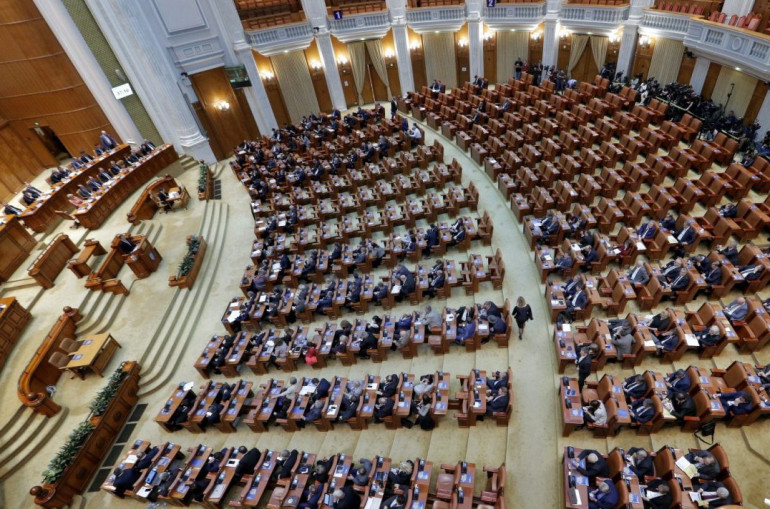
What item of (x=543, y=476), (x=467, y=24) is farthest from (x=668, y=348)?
(x=467, y=24)

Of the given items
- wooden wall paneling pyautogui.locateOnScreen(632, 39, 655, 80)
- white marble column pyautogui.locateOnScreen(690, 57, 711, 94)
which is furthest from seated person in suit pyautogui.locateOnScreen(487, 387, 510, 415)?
wooden wall paneling pyautogui.locateOnScreen(632, 39, 655, 80)

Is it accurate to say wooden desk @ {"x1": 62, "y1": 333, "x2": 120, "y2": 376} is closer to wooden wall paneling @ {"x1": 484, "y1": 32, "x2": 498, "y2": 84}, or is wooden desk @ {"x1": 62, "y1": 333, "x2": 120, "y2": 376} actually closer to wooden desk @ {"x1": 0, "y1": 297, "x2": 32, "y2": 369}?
wooden desk @ {"x1": 0, "y1": 297, "x2": 32, "y2": 369}

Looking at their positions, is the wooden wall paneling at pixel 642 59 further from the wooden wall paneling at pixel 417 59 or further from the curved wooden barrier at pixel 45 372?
the curved wooden barrier at pixel 45 372

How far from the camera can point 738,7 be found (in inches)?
483

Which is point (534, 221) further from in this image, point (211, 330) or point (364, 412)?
point (211, 330)

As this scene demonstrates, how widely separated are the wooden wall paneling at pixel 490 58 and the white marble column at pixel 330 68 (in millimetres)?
7074

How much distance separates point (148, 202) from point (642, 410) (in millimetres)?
14649

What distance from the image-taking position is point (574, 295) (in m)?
8.31

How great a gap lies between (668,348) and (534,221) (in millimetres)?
4130

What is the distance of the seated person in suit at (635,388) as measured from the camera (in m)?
6.59

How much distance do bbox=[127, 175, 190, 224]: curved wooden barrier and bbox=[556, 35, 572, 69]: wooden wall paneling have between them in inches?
653

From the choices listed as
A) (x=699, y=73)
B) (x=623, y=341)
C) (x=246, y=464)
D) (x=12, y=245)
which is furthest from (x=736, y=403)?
(x=12, y=245)

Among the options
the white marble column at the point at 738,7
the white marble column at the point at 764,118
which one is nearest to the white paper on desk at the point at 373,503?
the white marble column at the point at 764,118

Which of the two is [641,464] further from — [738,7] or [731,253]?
[738,7]
